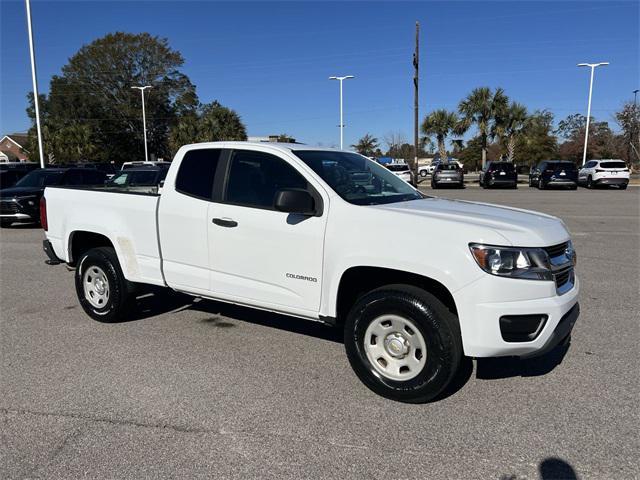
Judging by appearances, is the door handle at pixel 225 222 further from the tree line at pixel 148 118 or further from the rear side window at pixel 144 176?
the tree line at pixel 148 118

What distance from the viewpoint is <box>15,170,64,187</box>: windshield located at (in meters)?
14.7

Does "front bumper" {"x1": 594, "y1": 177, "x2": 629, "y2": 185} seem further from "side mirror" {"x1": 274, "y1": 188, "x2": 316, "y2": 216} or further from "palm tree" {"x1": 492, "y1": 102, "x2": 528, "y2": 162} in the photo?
"side mirror" {"x1": 274, "y1": 188, "x2": 316, "y2": 216}

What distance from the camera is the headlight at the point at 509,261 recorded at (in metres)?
3.26

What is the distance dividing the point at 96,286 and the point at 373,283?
10.7 ft

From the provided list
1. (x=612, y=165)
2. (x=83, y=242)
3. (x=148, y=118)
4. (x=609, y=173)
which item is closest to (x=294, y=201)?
(x=83, y=242)

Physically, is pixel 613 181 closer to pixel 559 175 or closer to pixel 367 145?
pixel 559 175

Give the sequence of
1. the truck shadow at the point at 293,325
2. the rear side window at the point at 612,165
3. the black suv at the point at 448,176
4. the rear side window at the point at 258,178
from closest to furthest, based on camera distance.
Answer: the truck shadow at the point at 293,325
the rear side window at the point at 258,178
the rear side window at the point at 612,165
the black suv at the point at 448,176

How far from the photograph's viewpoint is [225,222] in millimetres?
4375

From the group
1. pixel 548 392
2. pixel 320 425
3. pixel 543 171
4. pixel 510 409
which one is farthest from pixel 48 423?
pixel 543 171

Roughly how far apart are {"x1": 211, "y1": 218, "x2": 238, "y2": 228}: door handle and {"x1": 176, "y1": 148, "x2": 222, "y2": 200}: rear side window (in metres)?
0.29

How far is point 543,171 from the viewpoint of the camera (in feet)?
97.1

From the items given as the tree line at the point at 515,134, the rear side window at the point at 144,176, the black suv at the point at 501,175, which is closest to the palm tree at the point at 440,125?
the tree line at the point at 515,134

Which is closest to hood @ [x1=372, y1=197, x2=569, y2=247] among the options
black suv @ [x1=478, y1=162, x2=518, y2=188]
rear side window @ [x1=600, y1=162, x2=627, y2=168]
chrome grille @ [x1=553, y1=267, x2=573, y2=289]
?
chrome grille @ [x1=553, y1=267, x2=573, y2=289]

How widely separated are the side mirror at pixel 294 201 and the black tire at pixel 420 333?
0.80 meters
